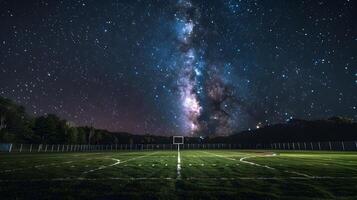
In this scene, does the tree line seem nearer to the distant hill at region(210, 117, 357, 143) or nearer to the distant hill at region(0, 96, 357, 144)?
the distant hill at region(0, 96, 357, 144)

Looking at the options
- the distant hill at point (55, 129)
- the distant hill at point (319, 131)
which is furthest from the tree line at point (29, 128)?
the distant hill at point (319, 131)

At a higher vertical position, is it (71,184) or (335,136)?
(335,136)

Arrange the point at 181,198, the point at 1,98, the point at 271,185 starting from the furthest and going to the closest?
1. the point at 1,98
2. the point at 271,185
3. the point at 181,198

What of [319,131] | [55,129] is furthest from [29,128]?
[319,131]

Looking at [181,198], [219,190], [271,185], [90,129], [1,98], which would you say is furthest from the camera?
[90,129]

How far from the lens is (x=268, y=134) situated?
195 metres

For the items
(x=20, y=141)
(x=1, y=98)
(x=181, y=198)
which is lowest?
(x=181, y=198)

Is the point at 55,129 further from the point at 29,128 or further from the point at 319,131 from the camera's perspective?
the point at 319,131

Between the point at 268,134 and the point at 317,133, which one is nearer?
the point at 317,133

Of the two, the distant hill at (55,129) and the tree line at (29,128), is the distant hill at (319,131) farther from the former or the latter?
the tree line at (29,128)

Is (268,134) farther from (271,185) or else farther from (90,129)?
(271,185)

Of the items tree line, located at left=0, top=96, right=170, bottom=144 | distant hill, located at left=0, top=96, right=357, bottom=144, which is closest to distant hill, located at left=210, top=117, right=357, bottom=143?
distant hill, located at left=0, top=96, right=357, bottom=144

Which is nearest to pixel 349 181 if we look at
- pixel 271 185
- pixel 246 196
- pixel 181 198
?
pixel 271 185

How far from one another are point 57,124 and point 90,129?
49.8 m
